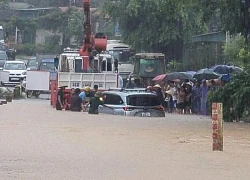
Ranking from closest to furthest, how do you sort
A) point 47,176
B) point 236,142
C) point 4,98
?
point 47,176 < point 236,142 < point 4,98

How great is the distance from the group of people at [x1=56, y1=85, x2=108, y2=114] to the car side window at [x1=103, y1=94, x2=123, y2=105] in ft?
0.90

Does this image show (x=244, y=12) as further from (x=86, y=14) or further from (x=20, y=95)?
(x=20, y=95)

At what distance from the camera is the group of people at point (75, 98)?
35000mm

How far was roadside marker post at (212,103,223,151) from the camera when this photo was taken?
18312 mm

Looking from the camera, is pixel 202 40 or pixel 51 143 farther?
pixel 202 40

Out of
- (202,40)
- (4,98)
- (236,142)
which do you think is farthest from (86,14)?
(236,142)

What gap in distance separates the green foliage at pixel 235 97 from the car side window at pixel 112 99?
3.54m

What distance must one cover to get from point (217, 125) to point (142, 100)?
42.4 ft

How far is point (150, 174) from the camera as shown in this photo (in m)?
14.6

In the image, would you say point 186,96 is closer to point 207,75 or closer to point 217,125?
point 207,75

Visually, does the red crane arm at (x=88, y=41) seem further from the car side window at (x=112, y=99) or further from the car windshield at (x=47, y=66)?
the car windshield at (x=47, y=66)

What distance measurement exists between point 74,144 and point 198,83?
54.5 ft

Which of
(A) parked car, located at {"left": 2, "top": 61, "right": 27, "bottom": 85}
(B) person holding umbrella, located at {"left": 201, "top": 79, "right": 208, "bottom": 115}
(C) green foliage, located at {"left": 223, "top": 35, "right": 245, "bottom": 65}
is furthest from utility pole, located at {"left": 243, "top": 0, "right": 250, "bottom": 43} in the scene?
(A) parked car, located at {"left": 2, "top": 61, "right": 27, "bottom": 85}

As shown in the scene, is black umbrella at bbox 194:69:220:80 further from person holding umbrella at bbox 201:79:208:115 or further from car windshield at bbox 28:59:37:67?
car windshield at bbox 28:59:37:67
